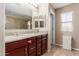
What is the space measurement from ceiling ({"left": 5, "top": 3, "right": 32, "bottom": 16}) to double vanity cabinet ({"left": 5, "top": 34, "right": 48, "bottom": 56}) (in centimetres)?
47

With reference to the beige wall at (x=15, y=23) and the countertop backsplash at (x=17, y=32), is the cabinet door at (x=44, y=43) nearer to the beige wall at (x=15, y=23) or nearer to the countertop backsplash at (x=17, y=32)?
the countertop backsplash at (x=17, y=32)

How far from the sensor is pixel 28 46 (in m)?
1.91

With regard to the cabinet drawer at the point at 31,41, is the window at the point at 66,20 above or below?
above

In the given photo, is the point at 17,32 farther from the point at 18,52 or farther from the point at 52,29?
the point at 52,29

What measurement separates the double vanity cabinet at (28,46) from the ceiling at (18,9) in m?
0.47

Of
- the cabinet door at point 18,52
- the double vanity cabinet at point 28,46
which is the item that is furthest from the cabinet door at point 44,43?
the cabinet door at point 18,52

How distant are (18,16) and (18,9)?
121 mm

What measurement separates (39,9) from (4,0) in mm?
685

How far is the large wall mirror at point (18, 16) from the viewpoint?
174cm

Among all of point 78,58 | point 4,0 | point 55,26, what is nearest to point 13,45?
point 4,0

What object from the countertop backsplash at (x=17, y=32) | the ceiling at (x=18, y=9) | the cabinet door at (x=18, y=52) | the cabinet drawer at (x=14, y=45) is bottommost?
the cabinet door at (x=18, y=52)

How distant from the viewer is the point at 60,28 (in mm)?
1964

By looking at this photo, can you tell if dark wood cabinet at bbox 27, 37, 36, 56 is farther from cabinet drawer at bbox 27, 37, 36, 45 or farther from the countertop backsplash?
the countertop backsplash

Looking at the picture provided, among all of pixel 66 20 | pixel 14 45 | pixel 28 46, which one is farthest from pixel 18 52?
pixel 66 20
